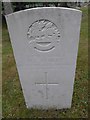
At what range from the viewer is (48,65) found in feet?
13.9

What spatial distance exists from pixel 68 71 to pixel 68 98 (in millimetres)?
582

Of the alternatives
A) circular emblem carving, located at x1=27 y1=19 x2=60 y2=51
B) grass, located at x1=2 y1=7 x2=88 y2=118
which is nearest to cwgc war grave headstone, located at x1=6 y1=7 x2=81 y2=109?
circular emblem carving, located at x1=27 y1=19 x2=60 y2=51

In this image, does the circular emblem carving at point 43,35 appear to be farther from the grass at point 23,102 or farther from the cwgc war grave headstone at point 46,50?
the grass at point 23,102

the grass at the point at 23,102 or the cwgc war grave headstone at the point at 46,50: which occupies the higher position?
the cwgc war grave headstone at the point at 46,50

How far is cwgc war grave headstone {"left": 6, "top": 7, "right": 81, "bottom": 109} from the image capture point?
387cm

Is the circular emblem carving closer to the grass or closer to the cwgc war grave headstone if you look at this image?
the cwgc war grave headstone

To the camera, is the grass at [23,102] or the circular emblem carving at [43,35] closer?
the circular emblem carving at [43,35]

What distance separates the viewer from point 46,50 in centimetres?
412

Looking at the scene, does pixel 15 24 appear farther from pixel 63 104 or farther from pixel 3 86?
pixel 3 86

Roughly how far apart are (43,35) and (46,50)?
26 cm

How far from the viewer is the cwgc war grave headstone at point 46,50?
12.7 ft

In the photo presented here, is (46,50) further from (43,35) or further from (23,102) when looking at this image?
(23,102)

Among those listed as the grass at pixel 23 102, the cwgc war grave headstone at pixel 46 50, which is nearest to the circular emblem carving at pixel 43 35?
the cwgc war grave headstone at pixel 46 50

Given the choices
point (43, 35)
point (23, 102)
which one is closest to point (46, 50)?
point (43, 35)
